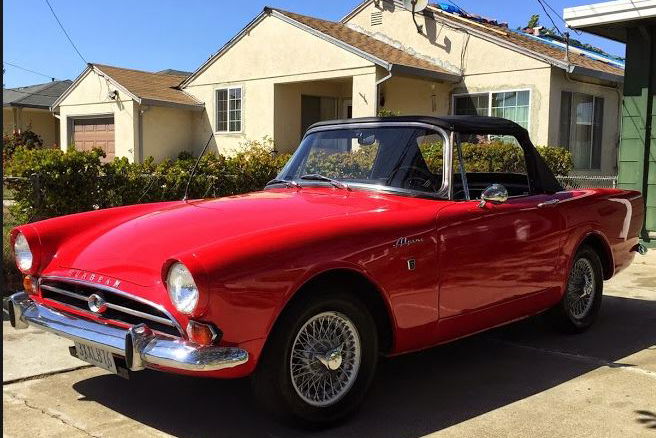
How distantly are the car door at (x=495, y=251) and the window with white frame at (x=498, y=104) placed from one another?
9.66 metres

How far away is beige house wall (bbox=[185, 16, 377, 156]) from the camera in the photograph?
15633 millimetres

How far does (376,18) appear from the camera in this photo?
57.7 ft

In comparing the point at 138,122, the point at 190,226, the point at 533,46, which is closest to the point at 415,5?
the point at 533,46

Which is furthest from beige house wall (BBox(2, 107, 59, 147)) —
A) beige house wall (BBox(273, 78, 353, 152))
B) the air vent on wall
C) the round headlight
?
the round headlight

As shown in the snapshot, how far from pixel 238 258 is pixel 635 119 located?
8.51 meters

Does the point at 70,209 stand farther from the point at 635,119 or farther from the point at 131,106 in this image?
the point at 131,106

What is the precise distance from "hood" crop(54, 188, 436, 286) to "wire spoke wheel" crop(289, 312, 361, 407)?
549mm

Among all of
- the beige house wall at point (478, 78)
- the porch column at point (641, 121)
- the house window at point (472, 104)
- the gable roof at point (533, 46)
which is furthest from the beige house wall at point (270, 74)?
the porch column at point (641, 121)

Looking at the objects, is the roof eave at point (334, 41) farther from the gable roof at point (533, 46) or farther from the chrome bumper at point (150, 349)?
the chrome bumper at point (150, 349)

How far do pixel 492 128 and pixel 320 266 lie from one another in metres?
2.24

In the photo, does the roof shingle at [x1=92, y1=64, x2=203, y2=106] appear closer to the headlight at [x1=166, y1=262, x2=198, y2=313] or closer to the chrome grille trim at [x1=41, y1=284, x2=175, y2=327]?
the chrome grille trim at [x1=41, y1=284, x2=175, y2=327]

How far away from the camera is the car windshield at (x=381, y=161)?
14.5 ft

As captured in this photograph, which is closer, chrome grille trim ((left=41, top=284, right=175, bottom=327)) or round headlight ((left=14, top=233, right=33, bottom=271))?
chrome grille trim ((left=41, top=284, right=175, bottom=327))

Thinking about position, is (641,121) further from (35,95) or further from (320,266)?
(35,95)
